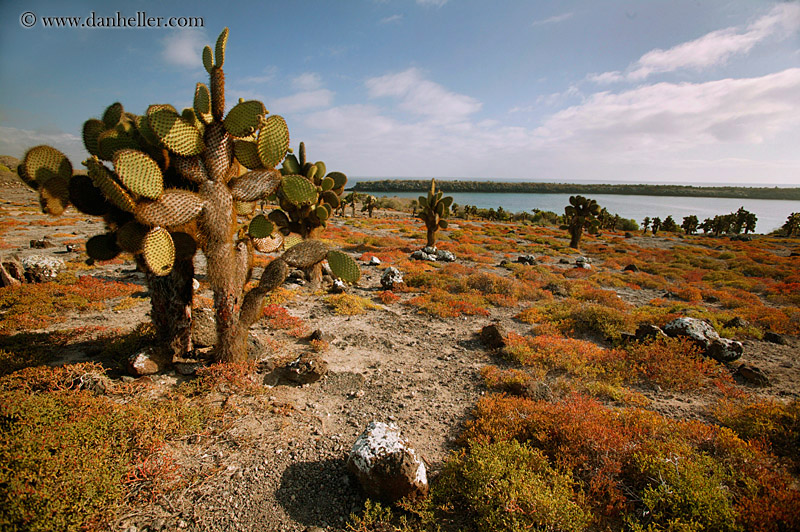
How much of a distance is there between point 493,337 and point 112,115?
843cm

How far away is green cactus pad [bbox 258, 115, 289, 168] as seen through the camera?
5.15 metres

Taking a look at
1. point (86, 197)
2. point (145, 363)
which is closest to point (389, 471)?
point (145, 363)

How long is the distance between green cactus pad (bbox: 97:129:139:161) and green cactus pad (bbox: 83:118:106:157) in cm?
36

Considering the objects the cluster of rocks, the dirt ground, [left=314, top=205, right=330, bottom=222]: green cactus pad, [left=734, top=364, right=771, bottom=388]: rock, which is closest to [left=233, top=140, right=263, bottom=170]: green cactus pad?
the dirt ground

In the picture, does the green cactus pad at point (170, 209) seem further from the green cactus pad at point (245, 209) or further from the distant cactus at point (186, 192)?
the green cactus pad at point (245, 209)

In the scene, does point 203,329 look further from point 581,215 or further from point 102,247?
point 581,215

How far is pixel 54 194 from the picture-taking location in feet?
15.8

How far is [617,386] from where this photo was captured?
5934mm

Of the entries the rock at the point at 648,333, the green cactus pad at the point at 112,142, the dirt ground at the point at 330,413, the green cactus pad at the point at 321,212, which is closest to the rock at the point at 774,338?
the dirt ground at the point at 330,413

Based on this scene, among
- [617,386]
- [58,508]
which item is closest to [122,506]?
[58,508]

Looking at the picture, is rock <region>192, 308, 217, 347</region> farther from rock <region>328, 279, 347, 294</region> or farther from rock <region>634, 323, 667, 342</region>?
rock <region>634, 323, 667, 342</region>

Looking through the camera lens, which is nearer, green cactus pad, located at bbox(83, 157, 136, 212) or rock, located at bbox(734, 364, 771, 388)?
green cactus pad, located at bbox(83, 157, 136, 212)

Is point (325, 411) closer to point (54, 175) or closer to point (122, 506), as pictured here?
point (122, 506)

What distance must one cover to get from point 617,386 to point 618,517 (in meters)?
3.07
